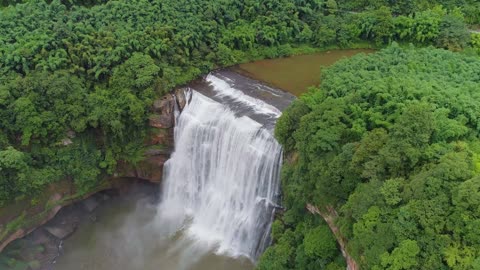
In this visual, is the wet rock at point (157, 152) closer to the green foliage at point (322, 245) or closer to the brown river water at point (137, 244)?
the brown river water at point (137, 244)

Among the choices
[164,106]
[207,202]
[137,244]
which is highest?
[164,106]

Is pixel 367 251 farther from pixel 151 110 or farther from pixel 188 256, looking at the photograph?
pixel 151 110

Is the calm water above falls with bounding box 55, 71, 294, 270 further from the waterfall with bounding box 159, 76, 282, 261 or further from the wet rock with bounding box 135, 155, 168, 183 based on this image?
the wet rock with bounding box 135, 155, 168, 183

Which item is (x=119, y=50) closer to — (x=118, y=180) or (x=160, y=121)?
(x=160, y=121)

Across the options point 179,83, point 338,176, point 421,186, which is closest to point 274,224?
point 338,176

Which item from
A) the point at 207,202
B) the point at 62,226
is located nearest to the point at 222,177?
the point at 207,202

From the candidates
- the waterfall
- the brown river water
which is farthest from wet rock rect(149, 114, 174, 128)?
the brown river water
